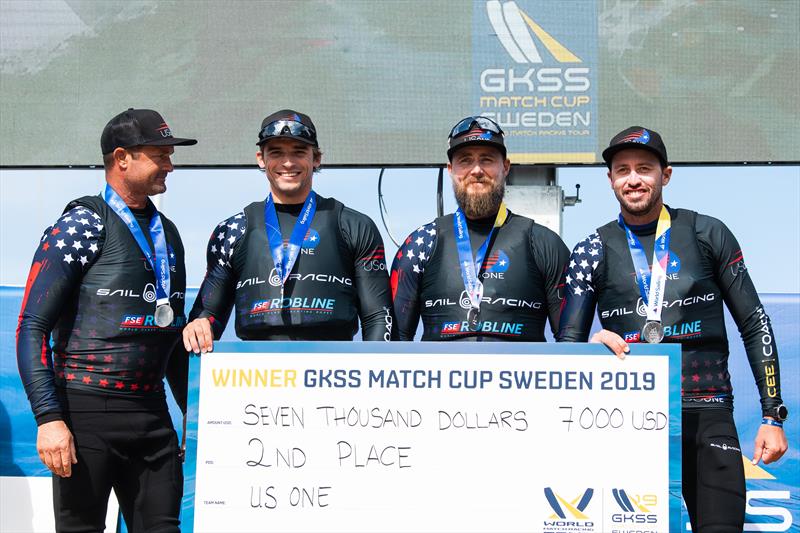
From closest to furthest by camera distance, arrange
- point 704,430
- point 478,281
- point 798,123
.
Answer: point 704,430, point 478,281, point 798,123

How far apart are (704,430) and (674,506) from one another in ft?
1.20

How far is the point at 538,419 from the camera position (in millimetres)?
3277

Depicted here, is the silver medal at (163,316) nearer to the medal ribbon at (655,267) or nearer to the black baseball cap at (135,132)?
the black baseball cap at (135,132)

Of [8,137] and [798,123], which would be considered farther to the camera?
[8,137]

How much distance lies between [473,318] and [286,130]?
A: 3.53 feet

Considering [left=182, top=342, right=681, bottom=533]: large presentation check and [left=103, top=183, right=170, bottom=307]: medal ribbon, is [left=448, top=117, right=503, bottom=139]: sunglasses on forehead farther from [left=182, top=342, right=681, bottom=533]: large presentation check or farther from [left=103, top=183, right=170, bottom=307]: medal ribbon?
[left=103, top=183, right=170, bottom=307]: medal ribbon

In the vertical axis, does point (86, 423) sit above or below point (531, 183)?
below

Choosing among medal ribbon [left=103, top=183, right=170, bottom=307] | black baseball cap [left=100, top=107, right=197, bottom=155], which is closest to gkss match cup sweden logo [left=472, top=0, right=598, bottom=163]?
black baseball cap [left=100, top=107, right=197, bottom=155]

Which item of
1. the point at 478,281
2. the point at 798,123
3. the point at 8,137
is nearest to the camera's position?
the point at 478,281

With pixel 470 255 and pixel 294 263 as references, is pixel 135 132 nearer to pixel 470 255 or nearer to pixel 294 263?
pixel 294 263

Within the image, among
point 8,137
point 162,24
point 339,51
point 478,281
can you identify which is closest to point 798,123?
point 339,51

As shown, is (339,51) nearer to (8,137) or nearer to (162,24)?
(162,24)

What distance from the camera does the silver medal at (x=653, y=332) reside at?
Answer: 3.36 meters

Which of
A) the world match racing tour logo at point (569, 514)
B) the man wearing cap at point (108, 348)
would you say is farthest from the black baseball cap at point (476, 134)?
the world match racing tour logo at point (569, 514)
